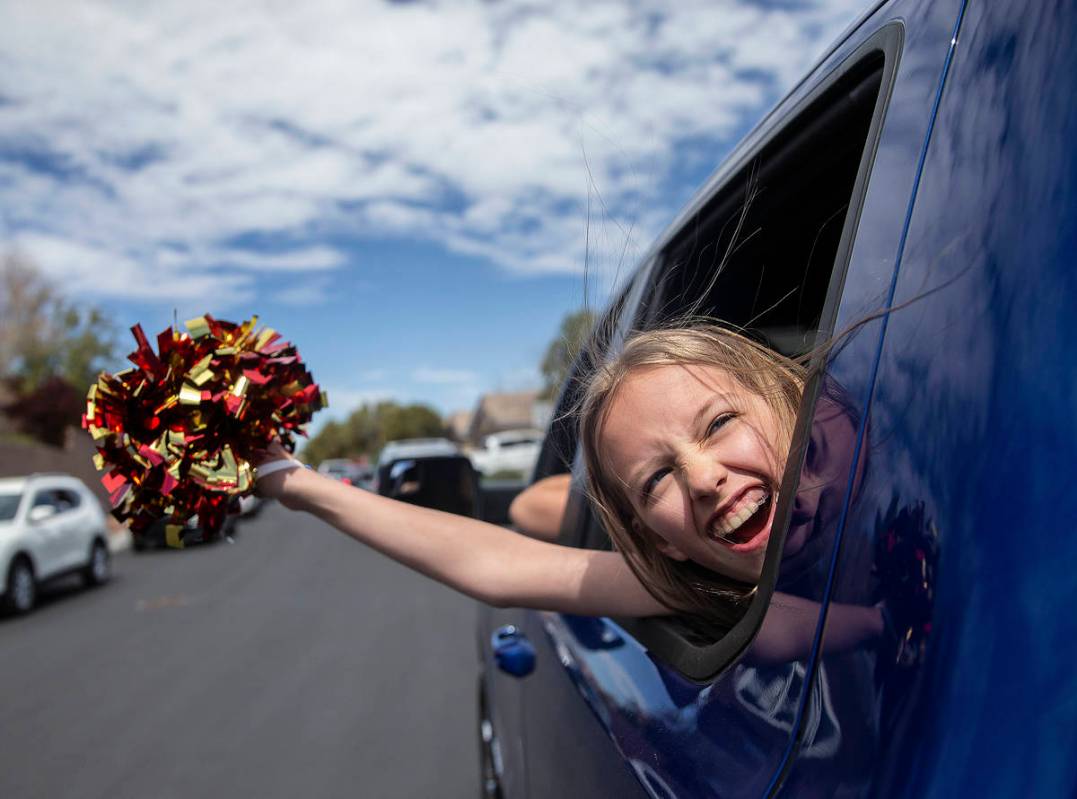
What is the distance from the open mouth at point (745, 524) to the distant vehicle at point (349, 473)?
2.60 feet

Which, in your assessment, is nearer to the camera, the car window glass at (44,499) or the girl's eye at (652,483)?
the girl's eye at (652,483)

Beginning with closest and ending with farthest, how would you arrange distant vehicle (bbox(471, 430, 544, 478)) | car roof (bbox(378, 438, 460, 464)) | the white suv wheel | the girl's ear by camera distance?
the girl's ear < car roof (bbox(378, 438, 460, 464)) < the white suv wheel < distant vehicle (bbox(471, 430, 544, 478))

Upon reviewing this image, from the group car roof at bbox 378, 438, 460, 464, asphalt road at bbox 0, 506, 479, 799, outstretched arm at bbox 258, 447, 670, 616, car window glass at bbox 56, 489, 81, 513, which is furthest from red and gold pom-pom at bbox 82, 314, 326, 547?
car window glass at bbox 56, 489, 81, 513

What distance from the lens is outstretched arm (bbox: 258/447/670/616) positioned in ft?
5.26

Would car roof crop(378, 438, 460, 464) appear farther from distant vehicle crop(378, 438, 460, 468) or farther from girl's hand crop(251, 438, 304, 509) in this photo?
girl's hand crop(251, 438, 304, 509)

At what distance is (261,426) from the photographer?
1770mm

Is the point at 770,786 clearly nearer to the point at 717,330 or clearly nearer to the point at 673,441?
the point at 673,441

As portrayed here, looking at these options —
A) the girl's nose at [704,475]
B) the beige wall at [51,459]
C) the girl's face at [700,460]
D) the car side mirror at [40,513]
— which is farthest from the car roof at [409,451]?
the beige wall at [51,459]

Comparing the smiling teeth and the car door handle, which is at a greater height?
the smiling teeth

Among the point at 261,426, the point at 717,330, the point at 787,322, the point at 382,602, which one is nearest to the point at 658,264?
the point at 787,322

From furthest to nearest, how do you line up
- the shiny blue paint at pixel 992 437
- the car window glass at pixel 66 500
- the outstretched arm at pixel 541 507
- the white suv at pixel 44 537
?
1. the car window glass at pixel 66 500
2. the white suv at pixel 44 537
3. the outstretched arm at pixel 541 507
4. the shiny blue paint at pixel 992 437

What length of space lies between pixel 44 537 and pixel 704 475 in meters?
12.5

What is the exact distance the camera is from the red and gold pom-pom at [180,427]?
1.69m

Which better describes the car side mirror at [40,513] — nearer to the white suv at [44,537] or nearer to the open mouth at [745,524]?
the white suv at [44,537]
